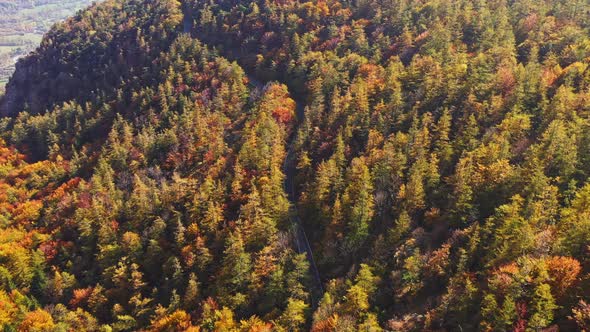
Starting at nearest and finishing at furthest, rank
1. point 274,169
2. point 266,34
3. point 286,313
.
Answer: point 286,313 → point 274,169 → point 266,34

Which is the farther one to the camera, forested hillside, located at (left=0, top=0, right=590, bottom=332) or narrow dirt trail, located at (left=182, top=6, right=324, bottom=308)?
narrow dirt trail, located at (left=182, top=6, right=324, bottom=308)

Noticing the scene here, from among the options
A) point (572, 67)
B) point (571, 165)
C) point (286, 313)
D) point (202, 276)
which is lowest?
point (202, 276)

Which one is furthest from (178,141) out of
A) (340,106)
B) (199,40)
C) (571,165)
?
(571,165)

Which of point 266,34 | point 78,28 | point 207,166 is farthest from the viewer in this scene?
point 78,28

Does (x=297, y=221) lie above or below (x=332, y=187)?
below

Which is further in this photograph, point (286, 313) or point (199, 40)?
point (199, 40)

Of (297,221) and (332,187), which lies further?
(297,221)

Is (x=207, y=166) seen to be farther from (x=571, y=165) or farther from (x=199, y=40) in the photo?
(x=199, y=40)

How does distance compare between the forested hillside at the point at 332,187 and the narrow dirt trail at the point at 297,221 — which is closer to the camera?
the forested hillside at the point at 332,187
